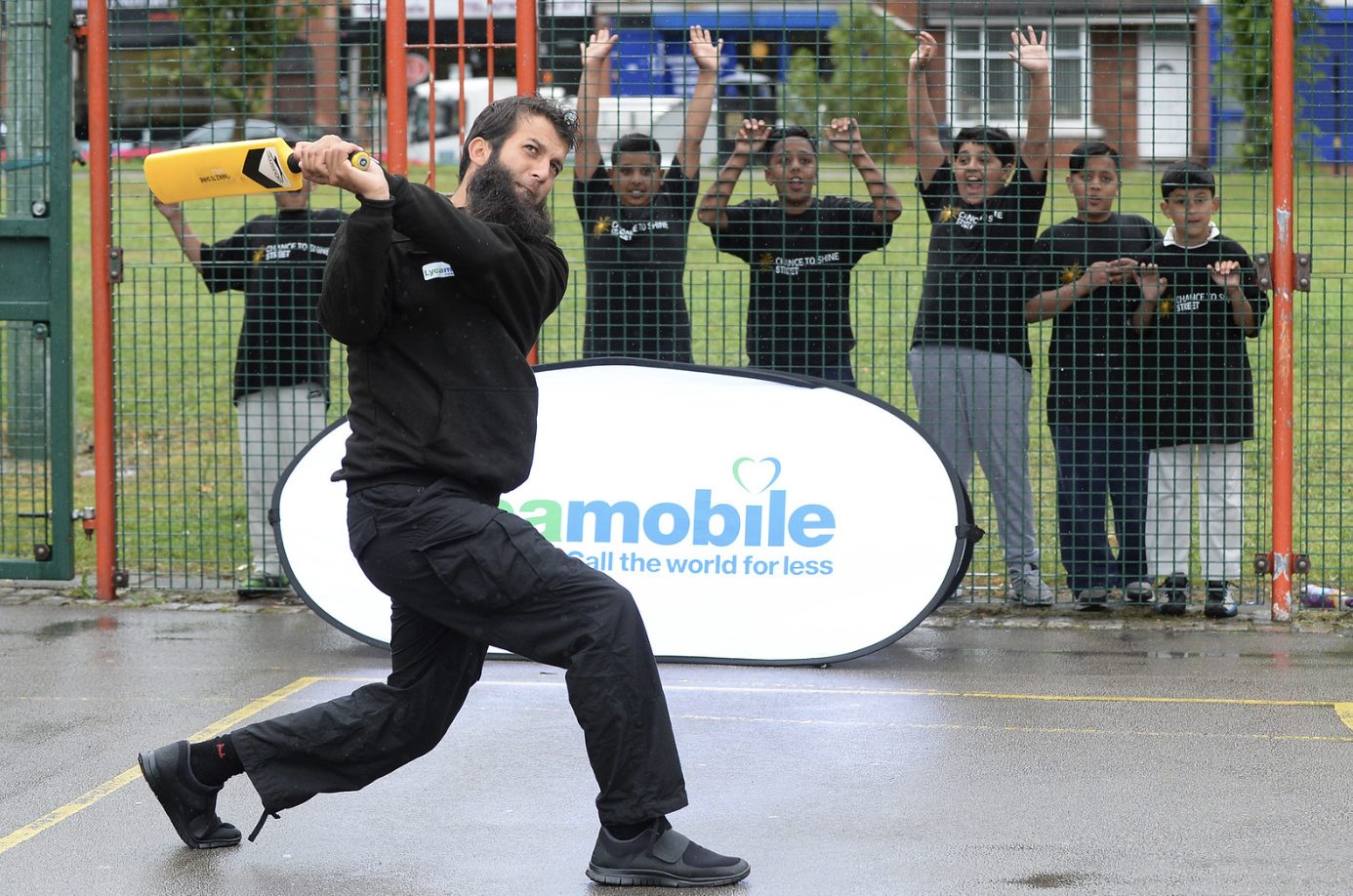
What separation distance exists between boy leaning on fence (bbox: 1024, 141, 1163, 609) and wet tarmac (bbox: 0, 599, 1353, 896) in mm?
351

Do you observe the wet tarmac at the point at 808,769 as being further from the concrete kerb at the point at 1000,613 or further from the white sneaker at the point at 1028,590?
the white sneaker at the point at 1028,590

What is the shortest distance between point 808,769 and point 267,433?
3.89 meters

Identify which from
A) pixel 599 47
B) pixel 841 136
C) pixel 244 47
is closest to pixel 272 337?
pixel 244 47

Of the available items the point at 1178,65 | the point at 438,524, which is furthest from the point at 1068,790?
the point at 1178,65

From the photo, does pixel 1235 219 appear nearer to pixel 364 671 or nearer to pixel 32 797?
pixel 364 671

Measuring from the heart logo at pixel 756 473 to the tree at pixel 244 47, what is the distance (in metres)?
2.81

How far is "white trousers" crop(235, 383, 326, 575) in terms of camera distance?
8.20 metres

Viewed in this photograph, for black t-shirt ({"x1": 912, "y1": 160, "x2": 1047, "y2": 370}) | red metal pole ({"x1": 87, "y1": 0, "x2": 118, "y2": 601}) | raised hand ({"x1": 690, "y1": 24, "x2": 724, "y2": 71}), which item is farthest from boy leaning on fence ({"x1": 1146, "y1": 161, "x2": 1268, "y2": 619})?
red metal pole ({"x1": 87, "y1": 0, "x2": 118, "y2": 601})

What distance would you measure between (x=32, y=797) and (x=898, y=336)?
6.17 metres

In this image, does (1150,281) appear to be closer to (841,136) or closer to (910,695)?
(841,136)

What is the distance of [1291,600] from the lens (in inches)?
305

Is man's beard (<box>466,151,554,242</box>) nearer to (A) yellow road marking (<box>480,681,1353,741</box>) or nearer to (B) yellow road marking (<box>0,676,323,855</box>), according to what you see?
(B) yellow road marking (<box>0,676,323,855</box>)

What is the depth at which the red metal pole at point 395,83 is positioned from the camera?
25.1 feet

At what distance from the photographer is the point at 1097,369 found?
7672mm
